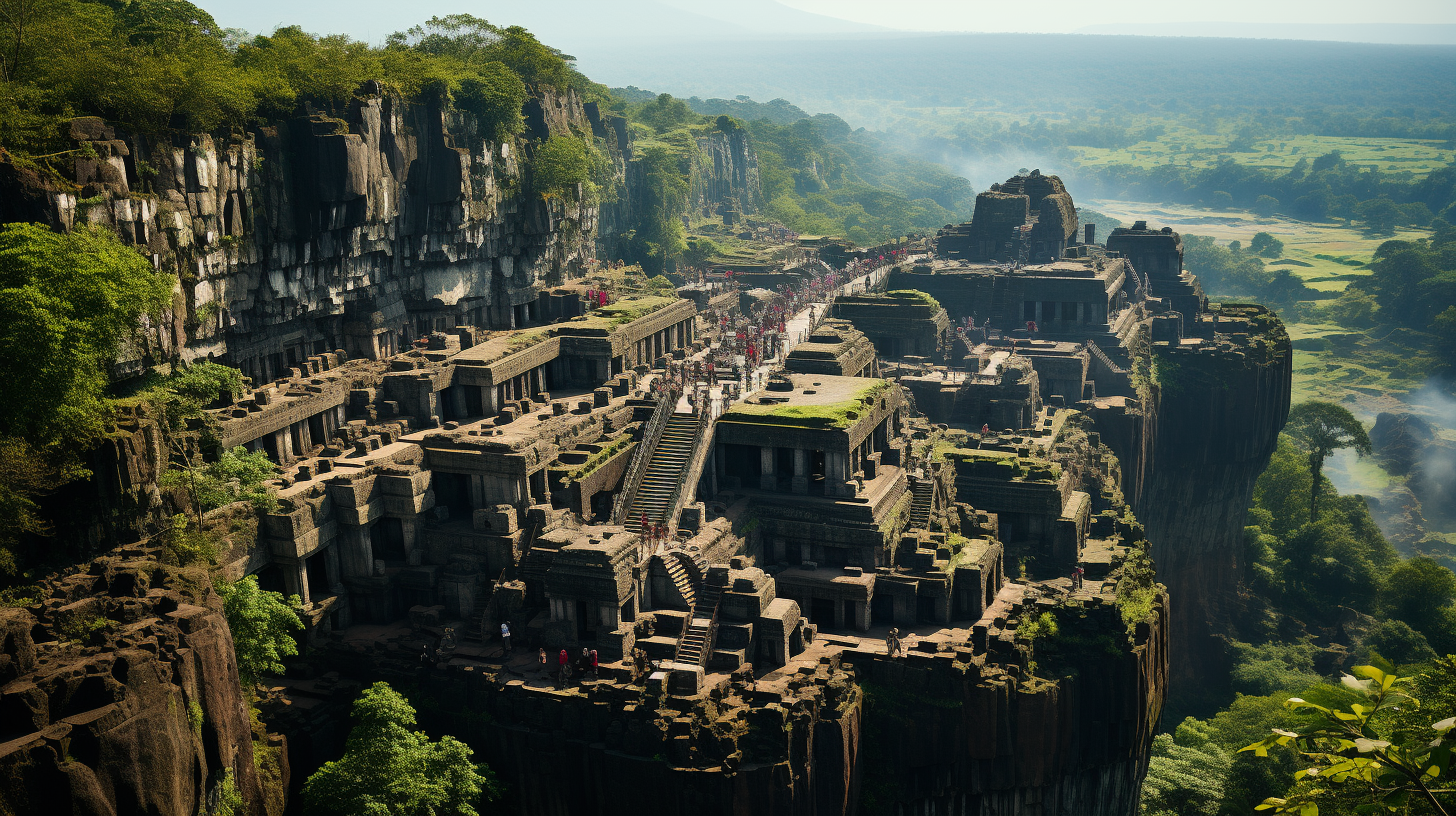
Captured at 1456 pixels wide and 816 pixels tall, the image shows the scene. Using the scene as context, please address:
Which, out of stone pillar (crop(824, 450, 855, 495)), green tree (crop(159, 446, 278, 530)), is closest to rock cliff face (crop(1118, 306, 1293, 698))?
stone pillar (crop(824, 450, 855, 495))

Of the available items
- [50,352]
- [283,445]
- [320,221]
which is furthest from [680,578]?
[320,221]

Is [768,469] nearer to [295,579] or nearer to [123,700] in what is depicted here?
[295,579]

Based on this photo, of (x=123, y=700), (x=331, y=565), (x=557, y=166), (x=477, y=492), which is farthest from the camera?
(x=557, y=166)

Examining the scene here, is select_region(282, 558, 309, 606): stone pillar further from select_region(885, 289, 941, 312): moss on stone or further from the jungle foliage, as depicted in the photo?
select_region(885, 289, 941, 312): moss on stone

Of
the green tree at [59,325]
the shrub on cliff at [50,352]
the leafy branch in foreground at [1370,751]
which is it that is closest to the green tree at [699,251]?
the green tree at [59,325]

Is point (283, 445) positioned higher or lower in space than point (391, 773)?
higher

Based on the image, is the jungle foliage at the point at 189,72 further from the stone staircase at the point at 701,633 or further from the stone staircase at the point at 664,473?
the stone staircase at the point at 701,633
